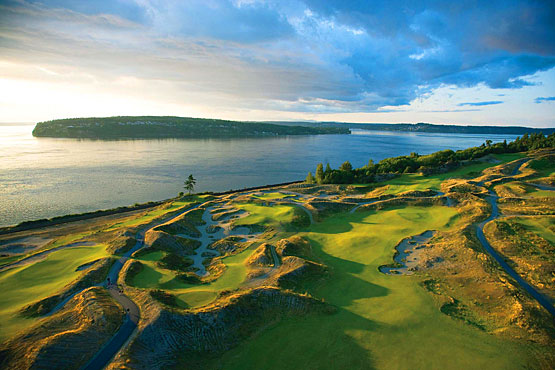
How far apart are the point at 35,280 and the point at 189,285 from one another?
14.4 metres

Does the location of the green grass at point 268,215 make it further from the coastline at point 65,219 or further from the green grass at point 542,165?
the green grass at point 542,165

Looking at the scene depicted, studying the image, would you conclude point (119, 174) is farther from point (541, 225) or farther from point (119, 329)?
point (541, 225)

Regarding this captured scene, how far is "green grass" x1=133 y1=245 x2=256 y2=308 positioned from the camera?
66.5ft

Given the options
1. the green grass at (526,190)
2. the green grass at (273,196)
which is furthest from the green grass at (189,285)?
the green grass at (526,190)

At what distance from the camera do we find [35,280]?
24.9 m

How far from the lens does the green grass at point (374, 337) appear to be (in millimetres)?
14562

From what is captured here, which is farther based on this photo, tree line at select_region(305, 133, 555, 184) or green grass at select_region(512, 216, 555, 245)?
tree line at select_region(305, 133, 555, 184)

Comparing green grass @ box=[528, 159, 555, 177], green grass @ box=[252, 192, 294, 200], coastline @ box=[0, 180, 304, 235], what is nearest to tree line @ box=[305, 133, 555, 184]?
green grass @ box=[528, 159, 555, 177]

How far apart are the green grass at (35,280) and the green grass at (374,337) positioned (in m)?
15.3

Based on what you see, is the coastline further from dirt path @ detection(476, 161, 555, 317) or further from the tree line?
dirt path @ detection(476, 161, 555, 317)

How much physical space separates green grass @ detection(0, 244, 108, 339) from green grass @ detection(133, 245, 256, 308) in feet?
20.4

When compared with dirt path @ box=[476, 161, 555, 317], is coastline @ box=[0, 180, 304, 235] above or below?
below

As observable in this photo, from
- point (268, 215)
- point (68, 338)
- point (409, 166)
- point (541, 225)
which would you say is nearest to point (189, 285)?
point (68, 338)

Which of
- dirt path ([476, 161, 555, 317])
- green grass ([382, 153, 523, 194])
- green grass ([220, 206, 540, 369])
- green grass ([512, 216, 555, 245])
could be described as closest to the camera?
green grass ([220, 206, 540, 369])
